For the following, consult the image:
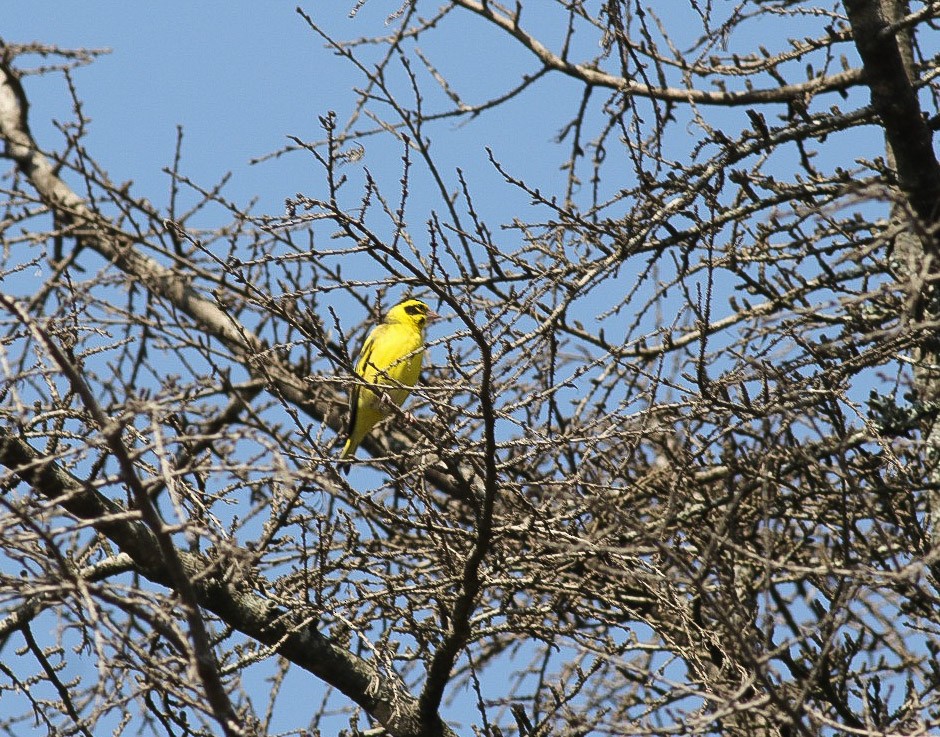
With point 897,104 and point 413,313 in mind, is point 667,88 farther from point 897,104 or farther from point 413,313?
point 413,313

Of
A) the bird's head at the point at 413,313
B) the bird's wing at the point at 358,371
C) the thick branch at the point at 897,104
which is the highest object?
the bird's head at the point at 413,313

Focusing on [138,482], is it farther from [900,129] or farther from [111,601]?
[900,129]

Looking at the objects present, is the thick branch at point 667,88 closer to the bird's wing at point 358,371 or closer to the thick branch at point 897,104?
the thick branch at point 897,104

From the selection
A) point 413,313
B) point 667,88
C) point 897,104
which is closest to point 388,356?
point 413,313

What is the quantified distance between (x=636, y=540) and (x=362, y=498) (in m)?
1.71

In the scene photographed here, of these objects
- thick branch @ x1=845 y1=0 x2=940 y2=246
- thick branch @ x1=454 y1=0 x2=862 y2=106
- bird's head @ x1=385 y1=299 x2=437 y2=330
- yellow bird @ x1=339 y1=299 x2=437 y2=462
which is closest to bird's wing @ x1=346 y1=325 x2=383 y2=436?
yellow bird @ x1=339 y1=299 x2=437 y2=462

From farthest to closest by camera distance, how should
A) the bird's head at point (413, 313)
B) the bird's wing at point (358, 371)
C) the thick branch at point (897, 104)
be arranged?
the bird's head at point (413, 313) → the bird's wing at point (358, 371) → the thick branch at point (897, 104)

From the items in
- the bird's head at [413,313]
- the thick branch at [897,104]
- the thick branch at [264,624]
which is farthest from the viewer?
the bird's head at [413,313]

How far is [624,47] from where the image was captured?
5.32 m

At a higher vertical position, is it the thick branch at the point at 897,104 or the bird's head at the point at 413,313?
the bird's head at the point at 413,313

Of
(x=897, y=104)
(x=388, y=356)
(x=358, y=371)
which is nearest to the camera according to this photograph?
(x=897, y=104)

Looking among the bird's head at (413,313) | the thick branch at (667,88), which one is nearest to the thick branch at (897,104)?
the thick branch at (667,88)

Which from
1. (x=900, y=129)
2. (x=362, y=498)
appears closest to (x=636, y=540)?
(x=362, y=498)

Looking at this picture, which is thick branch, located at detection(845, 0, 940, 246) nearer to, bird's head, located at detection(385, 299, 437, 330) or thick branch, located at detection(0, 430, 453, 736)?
thick branch, located at detection(0, 430, 453, 736)
